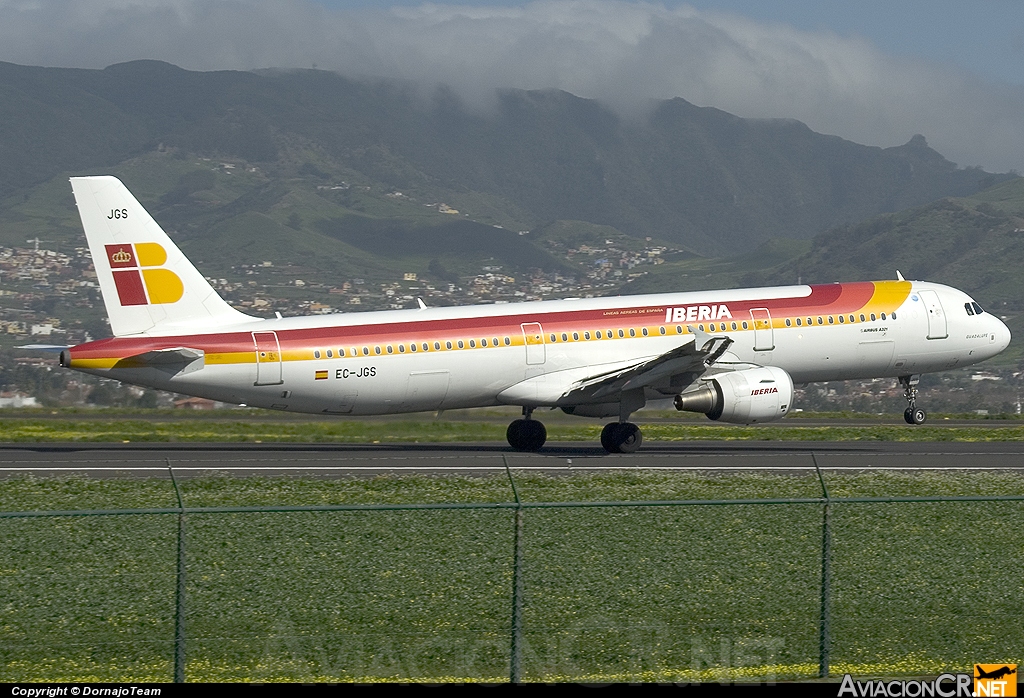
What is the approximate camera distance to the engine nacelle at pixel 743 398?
36.7 meters

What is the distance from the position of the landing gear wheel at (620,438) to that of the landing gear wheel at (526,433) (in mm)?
1967

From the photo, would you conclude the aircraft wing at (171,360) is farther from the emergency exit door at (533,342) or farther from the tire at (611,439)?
the tire at (611,439)

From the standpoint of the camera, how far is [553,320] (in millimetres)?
38375

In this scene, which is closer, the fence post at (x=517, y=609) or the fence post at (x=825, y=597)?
the fence post at (x=517, y=609)

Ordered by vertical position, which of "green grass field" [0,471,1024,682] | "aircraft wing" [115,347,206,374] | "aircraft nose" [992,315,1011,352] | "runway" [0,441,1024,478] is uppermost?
"aircraft nose" [992,315,1011,352]

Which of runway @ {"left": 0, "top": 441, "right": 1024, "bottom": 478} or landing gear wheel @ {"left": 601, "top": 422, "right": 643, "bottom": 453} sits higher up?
landing gear wheel @ {"left": 601, "top": 422, "right": 643, "bottom": 453}

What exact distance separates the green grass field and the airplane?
773 centimetres

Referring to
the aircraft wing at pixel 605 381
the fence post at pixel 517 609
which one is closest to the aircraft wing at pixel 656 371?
the aircraft wing at pixel 605 381

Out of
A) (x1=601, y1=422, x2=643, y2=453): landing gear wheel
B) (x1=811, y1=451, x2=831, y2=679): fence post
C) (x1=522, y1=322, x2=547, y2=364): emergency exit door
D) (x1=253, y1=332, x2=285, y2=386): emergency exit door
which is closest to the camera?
(x1=811, y1=451, x2=831, y2=679): fence post

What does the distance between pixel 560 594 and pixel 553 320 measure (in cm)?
1893

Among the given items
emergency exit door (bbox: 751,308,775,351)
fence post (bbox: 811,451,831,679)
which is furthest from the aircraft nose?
fence post (bbox: 811,451,831,679)

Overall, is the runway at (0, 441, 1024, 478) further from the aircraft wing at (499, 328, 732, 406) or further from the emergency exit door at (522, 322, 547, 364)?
the emergency exit door at (522, 322, 547, 364)

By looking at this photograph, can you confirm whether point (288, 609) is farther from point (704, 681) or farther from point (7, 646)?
point (704, 681)

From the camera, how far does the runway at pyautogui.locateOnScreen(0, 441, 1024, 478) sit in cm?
3391
